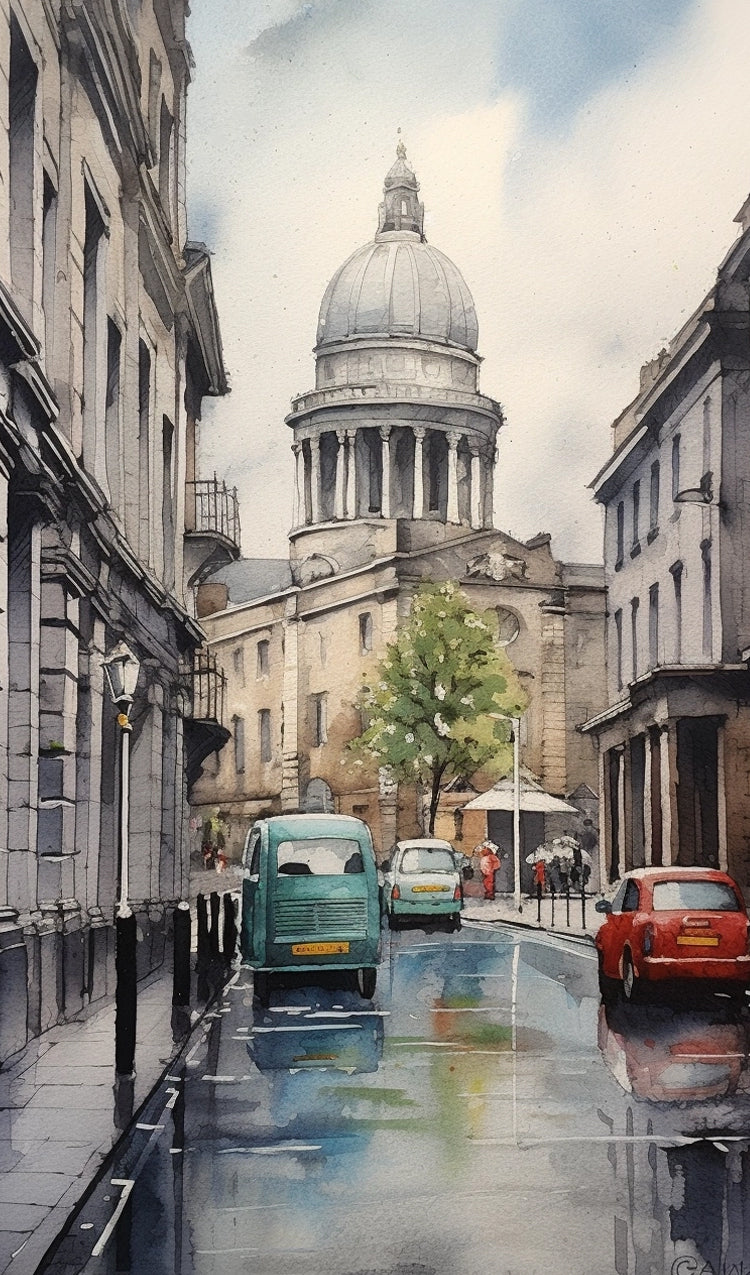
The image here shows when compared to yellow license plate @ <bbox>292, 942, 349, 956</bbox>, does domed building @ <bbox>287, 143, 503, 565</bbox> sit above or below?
above

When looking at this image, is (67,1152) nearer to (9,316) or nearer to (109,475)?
(9,316)

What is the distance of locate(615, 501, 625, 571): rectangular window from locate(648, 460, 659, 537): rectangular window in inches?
15.8

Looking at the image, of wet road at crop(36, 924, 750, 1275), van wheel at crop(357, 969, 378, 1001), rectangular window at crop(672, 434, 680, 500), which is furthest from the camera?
rectangular window at crop(672, 434, 680, 500)

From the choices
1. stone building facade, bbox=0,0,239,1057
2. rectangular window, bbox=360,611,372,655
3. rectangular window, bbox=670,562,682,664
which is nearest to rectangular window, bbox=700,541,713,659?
rectangular window, bbox=670,562,682,664

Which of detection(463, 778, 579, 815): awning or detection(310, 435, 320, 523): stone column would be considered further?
detection(463, 778, 579, 815): awning

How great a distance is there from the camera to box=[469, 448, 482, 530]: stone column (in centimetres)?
1772

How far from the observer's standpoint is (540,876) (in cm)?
3138

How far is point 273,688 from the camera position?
23844 mm

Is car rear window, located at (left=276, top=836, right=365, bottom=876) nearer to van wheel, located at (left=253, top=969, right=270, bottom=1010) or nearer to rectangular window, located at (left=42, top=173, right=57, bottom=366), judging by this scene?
van wheel, located at (left=253, top=969, right=270, bottom=1010)

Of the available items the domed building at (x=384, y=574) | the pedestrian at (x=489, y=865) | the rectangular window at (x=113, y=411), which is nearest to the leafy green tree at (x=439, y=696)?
the domed building at (x=384, y=574)

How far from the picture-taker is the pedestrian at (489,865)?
103 feet

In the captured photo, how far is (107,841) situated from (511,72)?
10017 millimetres

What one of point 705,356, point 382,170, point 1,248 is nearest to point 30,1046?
point 1,248

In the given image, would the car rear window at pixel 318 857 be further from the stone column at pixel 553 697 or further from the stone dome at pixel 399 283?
the stone dome at pixel 399 283
